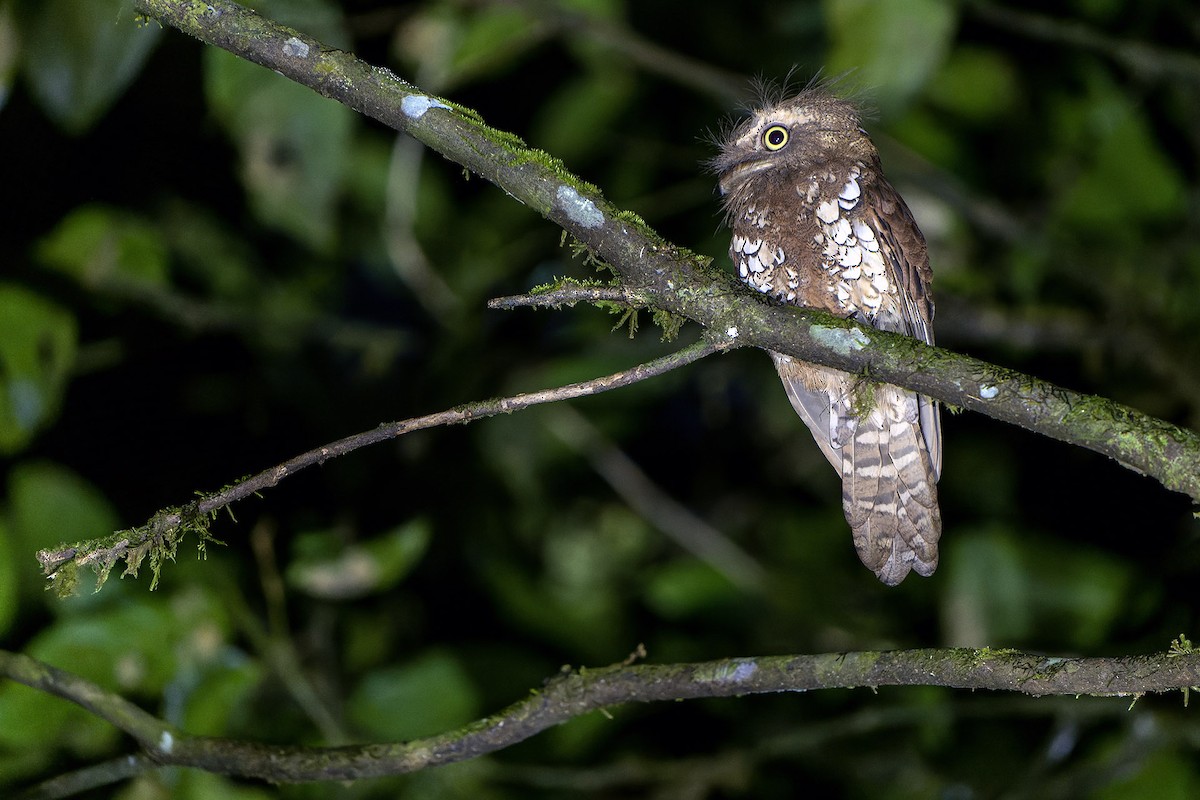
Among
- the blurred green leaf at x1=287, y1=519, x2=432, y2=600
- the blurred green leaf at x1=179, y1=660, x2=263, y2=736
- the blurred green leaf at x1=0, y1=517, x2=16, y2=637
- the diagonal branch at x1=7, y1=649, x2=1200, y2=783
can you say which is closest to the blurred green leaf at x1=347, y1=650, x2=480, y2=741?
the blurred green leaf at x1=287, y1=519, x2=432, y2=600

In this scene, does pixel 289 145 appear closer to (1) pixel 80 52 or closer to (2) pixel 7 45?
(1) pixel 80 52

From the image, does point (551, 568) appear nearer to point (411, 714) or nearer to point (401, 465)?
point (401, 465)

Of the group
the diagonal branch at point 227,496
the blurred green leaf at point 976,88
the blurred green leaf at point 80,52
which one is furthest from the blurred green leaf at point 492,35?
Answer: the diagonal branch at point 227,496

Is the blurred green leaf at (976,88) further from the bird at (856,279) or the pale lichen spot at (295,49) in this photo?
the pale lichen spot at (295,49)

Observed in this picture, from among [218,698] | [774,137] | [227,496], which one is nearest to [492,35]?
[774,137]

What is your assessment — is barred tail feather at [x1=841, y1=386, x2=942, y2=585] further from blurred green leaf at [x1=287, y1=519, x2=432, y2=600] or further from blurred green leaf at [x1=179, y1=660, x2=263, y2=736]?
blurred green leaf at [x1=179, y1=660, x2=263, y2=736]

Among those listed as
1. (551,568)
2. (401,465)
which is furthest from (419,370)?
(551,568)

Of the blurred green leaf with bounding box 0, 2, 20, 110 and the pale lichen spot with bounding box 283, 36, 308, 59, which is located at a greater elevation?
the blurred green leaf with bounding box 0, 2, 20, 110

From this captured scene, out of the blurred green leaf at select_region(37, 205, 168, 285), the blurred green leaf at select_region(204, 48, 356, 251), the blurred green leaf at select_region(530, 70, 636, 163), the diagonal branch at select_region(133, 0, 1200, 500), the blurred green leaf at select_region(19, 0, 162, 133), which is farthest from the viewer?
the blurred green leaf at select_region(530, 70, 636, 163)
